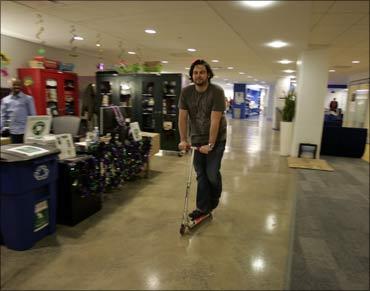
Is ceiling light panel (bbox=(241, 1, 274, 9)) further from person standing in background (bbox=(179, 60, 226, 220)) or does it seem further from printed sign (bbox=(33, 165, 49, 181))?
printed sign (bbox=(33, 165, 49, 181))

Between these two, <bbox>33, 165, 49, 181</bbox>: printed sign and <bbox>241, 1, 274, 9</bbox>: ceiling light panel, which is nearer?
<bbox>33, 165, 49, 181</bbox>: printed sign

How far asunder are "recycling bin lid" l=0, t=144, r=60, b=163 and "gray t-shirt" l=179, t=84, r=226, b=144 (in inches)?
52.2

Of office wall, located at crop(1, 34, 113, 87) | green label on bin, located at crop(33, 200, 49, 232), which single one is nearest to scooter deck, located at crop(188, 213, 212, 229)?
green label on bin, located at crop(33, 200, 49, 232)

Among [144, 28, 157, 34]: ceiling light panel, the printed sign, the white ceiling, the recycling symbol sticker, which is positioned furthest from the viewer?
[144, 28, 157, 34]: ceiling light panel

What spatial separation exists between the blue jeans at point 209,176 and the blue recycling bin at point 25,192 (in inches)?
55.7

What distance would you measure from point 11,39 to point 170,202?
17.5 feet

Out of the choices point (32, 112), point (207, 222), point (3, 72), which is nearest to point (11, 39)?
point (3, 72)

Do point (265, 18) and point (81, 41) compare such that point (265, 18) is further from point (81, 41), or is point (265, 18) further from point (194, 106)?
point (81, 41)

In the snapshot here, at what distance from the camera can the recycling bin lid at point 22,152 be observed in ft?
7.26

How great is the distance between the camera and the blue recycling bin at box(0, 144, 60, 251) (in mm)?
2209

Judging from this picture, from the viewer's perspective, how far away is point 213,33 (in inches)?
193

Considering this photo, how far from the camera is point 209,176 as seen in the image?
291cm

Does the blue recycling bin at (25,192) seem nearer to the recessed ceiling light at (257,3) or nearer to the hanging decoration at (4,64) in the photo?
the recessed ceiling light at (257,3)

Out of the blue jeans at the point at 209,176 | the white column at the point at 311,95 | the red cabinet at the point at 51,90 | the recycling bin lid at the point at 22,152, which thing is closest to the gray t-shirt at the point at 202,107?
the blue jeans at the point at 209,176
